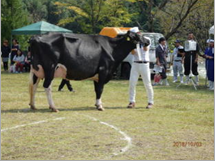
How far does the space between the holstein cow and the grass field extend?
31.4 inches

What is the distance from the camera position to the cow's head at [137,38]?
12.9 m

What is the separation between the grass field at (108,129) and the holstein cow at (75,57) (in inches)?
31.4

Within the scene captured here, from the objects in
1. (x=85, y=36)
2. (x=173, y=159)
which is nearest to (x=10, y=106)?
(x=85, y=36)

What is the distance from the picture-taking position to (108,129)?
10016 millimetres

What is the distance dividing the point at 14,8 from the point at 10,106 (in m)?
33.3

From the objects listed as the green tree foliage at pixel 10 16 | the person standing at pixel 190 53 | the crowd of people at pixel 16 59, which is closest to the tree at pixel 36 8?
the green tree foliage at pixel 10 16

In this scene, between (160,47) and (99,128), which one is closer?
(99,128)

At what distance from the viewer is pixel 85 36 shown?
1280 cm

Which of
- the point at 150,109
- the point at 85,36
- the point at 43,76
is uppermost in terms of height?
the point at 85,36

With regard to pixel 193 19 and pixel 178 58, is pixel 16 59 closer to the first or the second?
pixel 178 58

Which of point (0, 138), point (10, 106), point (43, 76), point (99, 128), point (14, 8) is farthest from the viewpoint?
point (14, 8)

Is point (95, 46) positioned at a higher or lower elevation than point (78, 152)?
higher

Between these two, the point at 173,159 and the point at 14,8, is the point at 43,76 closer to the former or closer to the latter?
the point at 173,159

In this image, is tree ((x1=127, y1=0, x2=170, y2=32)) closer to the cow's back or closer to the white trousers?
the white trousers
